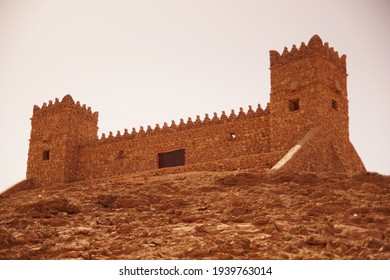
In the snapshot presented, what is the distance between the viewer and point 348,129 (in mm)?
21469

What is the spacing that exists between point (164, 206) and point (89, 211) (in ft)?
5.76

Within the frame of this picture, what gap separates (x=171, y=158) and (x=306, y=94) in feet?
21.0

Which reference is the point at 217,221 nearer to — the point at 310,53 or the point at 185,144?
the point at 310,53

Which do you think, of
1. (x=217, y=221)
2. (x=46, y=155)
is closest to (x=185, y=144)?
(x=46, y=155)

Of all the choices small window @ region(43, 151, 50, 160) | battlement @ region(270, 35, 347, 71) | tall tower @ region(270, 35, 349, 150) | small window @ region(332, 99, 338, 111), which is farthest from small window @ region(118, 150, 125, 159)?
small window @ region(332, 99, 338, 111)

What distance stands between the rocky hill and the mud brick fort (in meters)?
3.19

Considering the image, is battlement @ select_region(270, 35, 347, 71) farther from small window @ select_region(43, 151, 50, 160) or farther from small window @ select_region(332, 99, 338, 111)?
small window @ select_region(43, 151, 50, 160)

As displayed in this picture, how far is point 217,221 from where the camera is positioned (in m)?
11.5

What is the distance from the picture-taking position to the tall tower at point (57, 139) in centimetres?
2616

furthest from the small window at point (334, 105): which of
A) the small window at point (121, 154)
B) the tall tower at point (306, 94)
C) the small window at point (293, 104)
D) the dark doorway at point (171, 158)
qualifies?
the small window at point (121, 154)

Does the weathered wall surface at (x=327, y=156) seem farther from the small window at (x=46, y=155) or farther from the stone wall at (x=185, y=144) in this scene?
the small window at (x=46, y=155)

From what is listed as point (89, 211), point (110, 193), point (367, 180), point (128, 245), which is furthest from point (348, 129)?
point (128, 245)

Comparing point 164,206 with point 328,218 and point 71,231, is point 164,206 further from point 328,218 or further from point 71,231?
point 328,218

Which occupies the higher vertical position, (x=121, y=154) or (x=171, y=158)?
(x=121, y=154)
